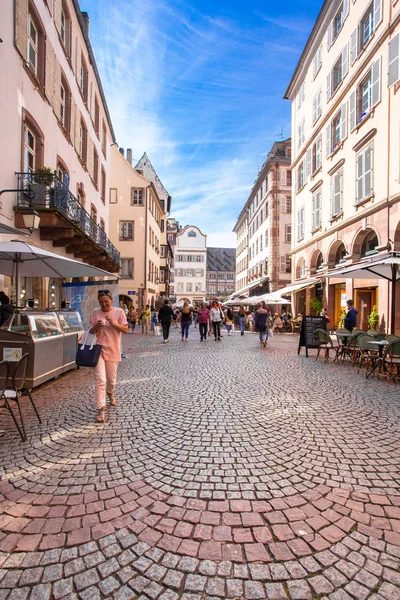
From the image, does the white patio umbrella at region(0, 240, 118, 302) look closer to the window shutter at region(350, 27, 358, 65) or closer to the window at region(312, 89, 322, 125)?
the window shutter at region(350, 27, 358, 65)

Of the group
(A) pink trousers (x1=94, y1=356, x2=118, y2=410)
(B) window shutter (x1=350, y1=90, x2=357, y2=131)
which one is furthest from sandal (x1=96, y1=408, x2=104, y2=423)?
(B) window shutter (x1=350, y1=90, x2=357, y2=131)

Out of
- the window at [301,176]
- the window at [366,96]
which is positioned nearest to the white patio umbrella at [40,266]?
the window at [366,96]

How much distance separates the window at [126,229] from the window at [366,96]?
20539 millimetres

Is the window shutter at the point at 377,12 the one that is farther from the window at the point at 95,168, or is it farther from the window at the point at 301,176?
the window at the point at 95,168

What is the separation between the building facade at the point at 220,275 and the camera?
99.9m

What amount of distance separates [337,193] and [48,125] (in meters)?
15.1

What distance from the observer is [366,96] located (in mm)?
16750

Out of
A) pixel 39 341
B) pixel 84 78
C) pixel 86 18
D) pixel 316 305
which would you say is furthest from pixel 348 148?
pixel 39 341

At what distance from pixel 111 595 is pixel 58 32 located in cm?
1698

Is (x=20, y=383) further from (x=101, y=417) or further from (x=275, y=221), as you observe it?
(x=275, y=221)

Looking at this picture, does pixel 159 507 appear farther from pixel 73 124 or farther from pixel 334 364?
pixel 73 124

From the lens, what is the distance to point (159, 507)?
2615 mm

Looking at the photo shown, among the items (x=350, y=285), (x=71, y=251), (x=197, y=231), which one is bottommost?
(x=350, y=285)

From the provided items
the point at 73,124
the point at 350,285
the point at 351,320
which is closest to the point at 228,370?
the point at 351,320
